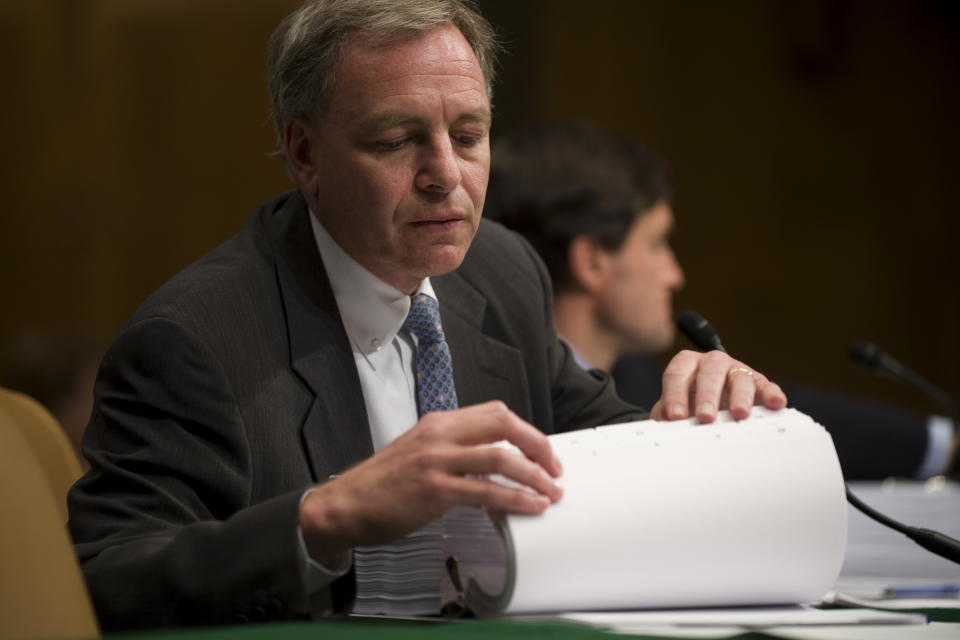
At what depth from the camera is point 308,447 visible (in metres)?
1.57

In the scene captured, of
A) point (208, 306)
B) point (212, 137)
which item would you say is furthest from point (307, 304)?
point (212, 137)

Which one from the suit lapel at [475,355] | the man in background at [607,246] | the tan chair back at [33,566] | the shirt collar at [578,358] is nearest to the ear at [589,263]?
the man in background at [607,246]

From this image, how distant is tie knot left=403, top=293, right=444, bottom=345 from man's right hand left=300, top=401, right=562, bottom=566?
0.53 meters

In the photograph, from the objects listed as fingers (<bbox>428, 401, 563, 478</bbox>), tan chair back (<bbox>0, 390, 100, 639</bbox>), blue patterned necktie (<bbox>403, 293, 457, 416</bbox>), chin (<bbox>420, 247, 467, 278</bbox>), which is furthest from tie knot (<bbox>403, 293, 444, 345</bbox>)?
tan chair back (<bbox>0, 390, 100, 639</bbox>)

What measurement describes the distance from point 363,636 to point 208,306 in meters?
0.69

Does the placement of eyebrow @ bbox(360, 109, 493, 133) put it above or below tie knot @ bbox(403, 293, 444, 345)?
above

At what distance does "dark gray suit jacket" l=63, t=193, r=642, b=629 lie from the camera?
1.30m

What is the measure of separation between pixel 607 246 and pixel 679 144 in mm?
2284

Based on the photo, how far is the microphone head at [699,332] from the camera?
1716mm

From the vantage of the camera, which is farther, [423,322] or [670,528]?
[423,322]

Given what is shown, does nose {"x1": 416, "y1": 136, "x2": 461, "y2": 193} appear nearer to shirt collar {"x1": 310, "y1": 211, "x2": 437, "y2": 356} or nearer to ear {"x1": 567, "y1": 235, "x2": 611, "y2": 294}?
shirt collar {"x1": 310, "y1": 211, "x2": 437, "y2": 356}

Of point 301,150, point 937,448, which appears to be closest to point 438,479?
point 301,150

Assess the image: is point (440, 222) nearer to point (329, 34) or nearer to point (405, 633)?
point (329, 34)

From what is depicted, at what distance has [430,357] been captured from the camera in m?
1.79
